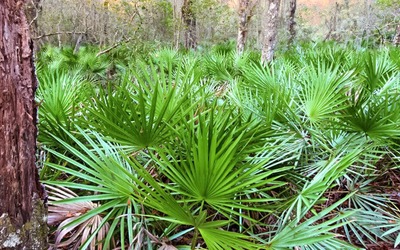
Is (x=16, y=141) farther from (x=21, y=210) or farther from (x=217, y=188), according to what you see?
(x=217, y=188)

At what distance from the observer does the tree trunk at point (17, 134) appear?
3.81ft

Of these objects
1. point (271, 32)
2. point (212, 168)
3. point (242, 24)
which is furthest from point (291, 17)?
point (212, 168)

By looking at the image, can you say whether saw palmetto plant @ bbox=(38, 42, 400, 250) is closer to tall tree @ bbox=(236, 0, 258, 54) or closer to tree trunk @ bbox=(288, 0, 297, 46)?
tall tree @ bbox=(236, 0, 258, 54)

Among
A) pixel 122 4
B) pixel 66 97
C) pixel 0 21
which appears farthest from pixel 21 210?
pixel 122 4

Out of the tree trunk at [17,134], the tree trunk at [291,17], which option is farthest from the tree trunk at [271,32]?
the tree trunk at [291,17]

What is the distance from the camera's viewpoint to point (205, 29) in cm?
1984

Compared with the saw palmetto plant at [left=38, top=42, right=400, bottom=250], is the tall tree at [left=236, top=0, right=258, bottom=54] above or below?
above

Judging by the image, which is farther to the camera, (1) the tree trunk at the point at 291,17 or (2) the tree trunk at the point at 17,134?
(1) the tree trunk at the point at 291,17

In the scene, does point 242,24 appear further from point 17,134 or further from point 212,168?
point 17,134

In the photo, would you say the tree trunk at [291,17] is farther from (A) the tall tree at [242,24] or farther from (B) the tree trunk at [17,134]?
(B) the tree trunk at [17,134]

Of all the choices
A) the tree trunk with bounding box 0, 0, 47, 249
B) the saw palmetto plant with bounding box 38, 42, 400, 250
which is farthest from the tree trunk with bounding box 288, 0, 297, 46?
the tree trunk with bounding box 0, 0, 47, 249

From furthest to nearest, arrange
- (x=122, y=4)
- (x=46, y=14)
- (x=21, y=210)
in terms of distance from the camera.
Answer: (x=46, y=14) < (x=122, y=4) < (x=21, y=210)

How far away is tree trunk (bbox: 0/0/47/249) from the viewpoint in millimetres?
1161

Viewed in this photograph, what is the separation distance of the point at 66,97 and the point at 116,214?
1152 millimetres
